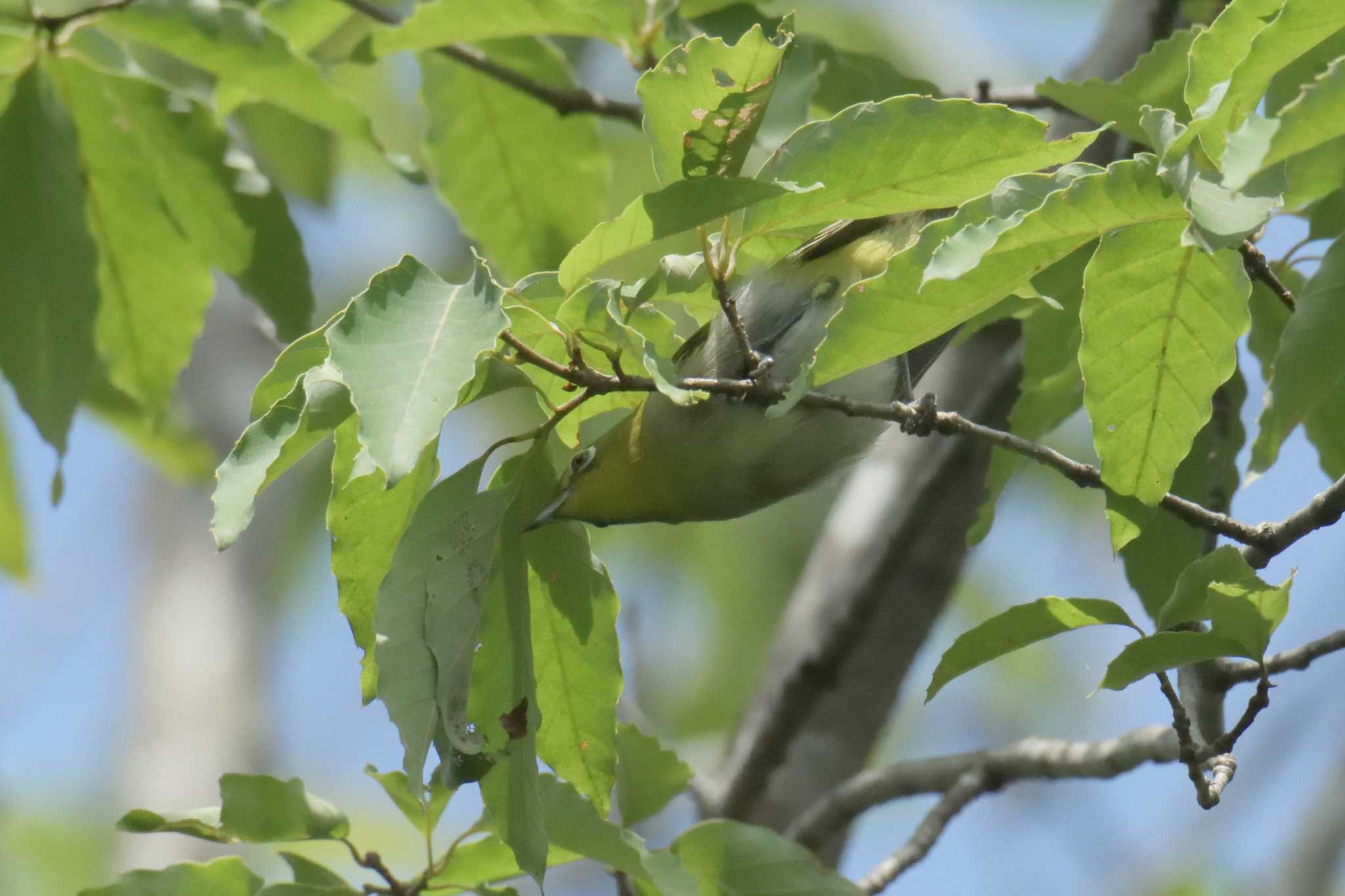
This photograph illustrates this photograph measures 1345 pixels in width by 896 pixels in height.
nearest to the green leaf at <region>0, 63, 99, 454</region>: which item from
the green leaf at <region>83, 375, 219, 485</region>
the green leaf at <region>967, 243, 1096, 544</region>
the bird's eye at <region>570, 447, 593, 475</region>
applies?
the green leaf at <region>83, 375, 219, 485</region>

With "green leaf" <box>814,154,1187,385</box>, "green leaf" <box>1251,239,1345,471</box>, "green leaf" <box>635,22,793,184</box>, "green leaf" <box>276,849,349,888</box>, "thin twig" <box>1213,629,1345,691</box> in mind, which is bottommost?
"green leaf" <box>276,849,349,888</box>

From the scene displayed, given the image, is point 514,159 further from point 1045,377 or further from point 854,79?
point 1045,377

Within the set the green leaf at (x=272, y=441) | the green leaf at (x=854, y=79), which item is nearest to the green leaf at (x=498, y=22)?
the green leaf at (x=854, y=79)

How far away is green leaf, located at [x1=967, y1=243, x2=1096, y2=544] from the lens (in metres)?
2.75

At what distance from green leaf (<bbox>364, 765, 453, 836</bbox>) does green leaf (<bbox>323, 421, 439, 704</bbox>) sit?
43 cm

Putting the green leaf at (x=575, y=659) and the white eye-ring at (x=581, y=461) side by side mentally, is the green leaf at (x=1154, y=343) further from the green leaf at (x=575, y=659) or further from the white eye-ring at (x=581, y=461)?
the white eye-ring at (x=581, y=461)

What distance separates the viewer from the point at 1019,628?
226 cm

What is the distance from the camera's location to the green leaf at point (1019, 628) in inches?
87.4

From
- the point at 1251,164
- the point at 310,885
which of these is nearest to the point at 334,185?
the point at 310,885

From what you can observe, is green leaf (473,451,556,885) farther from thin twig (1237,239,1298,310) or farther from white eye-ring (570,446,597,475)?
thin twig (1237,239,1298,310)

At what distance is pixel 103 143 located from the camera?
329 centimetres

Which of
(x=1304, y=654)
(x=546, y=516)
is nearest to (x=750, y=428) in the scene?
(x=546, y=516)

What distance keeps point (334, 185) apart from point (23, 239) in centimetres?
185

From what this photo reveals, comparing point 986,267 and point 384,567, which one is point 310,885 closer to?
point 384,567
